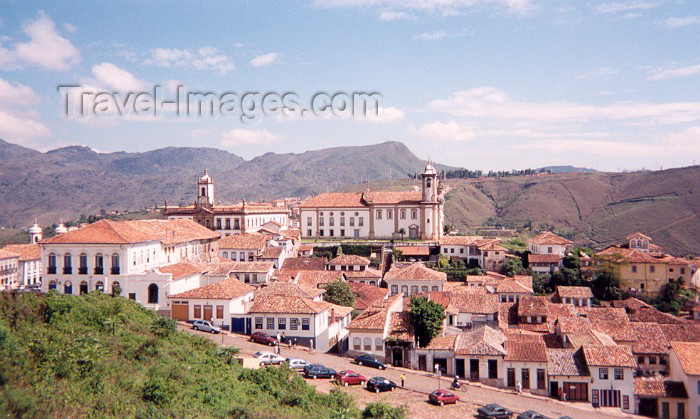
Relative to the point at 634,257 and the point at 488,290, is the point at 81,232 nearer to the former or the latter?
the point at 488,290

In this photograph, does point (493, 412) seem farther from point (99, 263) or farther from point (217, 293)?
point (99, 263)

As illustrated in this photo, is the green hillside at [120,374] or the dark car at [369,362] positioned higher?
the green hillside at [120,374]

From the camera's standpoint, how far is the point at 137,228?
42469 millimetres

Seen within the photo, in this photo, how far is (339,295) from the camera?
4103 centimetres

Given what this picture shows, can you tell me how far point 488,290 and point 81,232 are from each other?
32.3 m

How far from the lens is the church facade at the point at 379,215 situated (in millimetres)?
64625

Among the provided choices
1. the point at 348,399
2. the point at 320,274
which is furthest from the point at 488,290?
the point at 348,399

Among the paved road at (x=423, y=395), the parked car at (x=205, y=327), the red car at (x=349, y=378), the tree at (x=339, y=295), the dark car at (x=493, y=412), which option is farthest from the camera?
the tree at (x=339, y=295)

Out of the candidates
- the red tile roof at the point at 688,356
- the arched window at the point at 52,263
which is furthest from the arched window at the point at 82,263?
the red tile roof at the point at 688,356

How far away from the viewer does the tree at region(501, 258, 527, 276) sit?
5644 centimetres

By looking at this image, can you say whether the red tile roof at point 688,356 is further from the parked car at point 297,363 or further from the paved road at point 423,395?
the parked car at point 297,363

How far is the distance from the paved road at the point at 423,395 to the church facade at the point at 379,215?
115ft

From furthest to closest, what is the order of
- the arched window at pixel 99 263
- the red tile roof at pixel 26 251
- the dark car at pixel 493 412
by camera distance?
1. the red tile roof at pixel 26 251
2. the arched window at pixel 99 263
3. the dark car at pixel 493 412

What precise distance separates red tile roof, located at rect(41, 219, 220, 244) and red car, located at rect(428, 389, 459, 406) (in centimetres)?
2313
